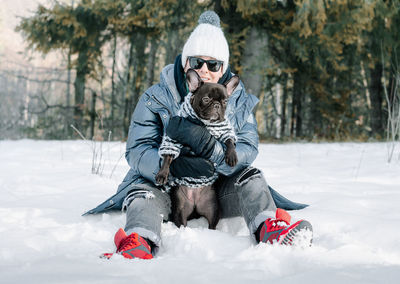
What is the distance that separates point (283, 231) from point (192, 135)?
732 mm

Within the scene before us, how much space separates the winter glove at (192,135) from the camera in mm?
2152

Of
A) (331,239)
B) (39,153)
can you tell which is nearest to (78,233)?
(331,239)

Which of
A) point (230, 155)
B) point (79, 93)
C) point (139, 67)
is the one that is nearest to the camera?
point (230, 155)

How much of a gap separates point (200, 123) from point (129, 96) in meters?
11.1

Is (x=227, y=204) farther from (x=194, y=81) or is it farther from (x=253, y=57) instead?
(x=253, y=57)

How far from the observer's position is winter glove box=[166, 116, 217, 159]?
215 cm

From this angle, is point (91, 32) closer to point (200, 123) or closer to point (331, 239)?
point (200, 123)

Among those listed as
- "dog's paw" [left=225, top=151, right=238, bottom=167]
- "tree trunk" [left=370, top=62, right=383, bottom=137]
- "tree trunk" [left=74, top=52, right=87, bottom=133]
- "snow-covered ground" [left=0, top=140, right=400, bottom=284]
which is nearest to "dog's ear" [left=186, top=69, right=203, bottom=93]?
"dog's paw" [left=225, top=151, right=238, bottom=167]

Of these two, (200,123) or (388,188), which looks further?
(388,188)

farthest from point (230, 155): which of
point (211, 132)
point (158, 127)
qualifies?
point (158, 127)

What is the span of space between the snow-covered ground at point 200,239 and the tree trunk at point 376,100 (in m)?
7.93

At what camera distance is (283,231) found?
191 cm

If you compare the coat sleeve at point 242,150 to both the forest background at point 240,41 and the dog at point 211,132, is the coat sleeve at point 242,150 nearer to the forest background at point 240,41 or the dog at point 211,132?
the dog at point 211,132

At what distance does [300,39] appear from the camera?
8.52m
